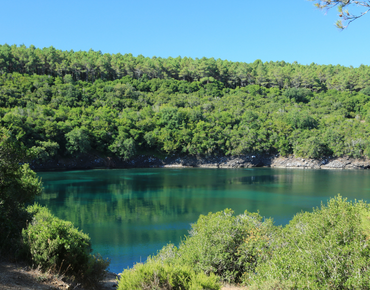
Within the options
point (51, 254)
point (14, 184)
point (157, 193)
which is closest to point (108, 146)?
point (157, 193)

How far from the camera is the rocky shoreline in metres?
70.6

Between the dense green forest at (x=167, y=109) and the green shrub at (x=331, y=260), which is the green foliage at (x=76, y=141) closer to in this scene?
the dense green forest at (x=167, y=109)

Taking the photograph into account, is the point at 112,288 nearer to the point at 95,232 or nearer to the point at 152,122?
the point at 95,232

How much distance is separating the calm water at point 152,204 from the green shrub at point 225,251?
6.01 meters

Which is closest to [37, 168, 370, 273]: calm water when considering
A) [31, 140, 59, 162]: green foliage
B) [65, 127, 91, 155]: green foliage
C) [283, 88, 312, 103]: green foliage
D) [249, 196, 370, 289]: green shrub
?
[249, 196, 370, 289]: green shrub

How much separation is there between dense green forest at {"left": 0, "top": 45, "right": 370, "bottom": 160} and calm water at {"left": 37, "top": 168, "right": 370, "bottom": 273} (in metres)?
26.7

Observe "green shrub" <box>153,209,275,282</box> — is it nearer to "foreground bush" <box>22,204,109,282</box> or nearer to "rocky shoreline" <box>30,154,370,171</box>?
"foreground bush" <box>22,204,109,282</box>

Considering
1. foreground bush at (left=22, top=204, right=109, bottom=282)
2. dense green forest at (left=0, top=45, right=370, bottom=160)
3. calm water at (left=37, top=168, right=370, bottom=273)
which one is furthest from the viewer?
dense green forest at (left=0, top=45, right=370, bottom=160)

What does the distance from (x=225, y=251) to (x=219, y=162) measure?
68.0 metres

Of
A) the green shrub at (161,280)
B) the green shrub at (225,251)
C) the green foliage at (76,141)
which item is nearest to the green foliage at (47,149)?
the green foliage at (76,141)

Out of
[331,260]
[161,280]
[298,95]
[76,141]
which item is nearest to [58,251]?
[161,280]

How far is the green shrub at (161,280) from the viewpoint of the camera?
6.88m

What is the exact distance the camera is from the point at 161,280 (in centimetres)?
707

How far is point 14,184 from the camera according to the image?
12469 mm
